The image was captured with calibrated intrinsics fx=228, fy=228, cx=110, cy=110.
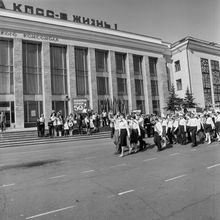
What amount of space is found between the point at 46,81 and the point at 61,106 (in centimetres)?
371

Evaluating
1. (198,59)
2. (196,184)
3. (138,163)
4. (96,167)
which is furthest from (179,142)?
(198,59)

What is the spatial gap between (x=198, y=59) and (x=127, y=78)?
15734mm

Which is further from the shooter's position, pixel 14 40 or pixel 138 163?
pixel 14 40

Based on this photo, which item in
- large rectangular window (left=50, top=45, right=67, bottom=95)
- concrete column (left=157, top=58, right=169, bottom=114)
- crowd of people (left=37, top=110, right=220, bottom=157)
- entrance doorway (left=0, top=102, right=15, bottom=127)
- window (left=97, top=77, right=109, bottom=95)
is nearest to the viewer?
crowd of people (left=37, top=110, right=220, bottom=157)

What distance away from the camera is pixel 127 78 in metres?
34.8

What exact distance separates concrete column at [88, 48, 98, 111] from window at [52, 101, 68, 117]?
11.5 ft

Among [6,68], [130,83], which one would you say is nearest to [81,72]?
[130,83]

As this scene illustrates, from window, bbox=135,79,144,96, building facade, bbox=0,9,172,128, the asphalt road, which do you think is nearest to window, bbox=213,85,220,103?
building facade, bbox=0,9,172,128

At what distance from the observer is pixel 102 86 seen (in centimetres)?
3281

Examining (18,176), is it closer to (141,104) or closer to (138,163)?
(138,163)

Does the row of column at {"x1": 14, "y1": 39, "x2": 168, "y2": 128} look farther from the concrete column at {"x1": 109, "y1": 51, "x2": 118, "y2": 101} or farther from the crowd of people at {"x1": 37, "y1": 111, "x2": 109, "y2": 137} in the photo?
the crowd of people at {"x1": 37, "y1": 111, "x2": 109, "y2": 137}

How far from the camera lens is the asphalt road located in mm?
4219

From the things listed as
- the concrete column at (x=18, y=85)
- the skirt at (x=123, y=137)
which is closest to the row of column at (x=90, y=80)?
the concrete column at (x=18, y=85)

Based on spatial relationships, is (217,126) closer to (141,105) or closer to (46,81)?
(46,81)
